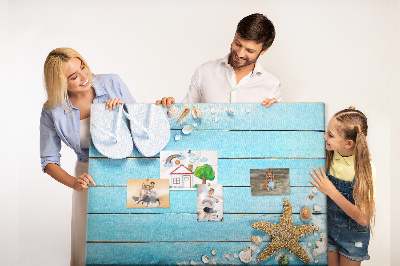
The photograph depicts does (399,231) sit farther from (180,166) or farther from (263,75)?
(180,166)

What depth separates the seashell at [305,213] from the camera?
196 centimetres

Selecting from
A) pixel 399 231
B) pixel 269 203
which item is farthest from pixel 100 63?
pixel 399 231

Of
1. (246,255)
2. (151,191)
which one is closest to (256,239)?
(246,255)

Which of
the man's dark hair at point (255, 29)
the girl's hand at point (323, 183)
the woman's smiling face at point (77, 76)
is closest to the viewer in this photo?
the girl's hand at point (323, 183)

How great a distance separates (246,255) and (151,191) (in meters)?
0.45

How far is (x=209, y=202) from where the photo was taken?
1959 millimetres

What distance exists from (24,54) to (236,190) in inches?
76.5

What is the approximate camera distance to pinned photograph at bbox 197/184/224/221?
196 cm

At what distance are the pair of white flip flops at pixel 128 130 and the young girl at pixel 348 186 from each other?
0.63 m

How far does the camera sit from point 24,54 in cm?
323

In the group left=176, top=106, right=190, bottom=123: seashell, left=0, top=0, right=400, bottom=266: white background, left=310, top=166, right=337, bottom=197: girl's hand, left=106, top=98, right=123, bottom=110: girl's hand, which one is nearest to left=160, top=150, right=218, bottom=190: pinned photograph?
left=176, top=106, right=190, bottom=123: seashell

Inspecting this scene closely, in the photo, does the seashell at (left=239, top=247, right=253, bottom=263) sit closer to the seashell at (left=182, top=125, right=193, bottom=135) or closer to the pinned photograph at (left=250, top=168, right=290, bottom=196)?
the pinned photograph at (left=250, top=168, right=290, bottom=196)

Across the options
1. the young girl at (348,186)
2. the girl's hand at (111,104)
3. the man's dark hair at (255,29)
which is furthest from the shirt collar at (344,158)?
the girl's hand at (111,104)

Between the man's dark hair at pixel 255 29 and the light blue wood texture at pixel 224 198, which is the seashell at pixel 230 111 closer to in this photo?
the light blue wood texture at pixel 224 198
